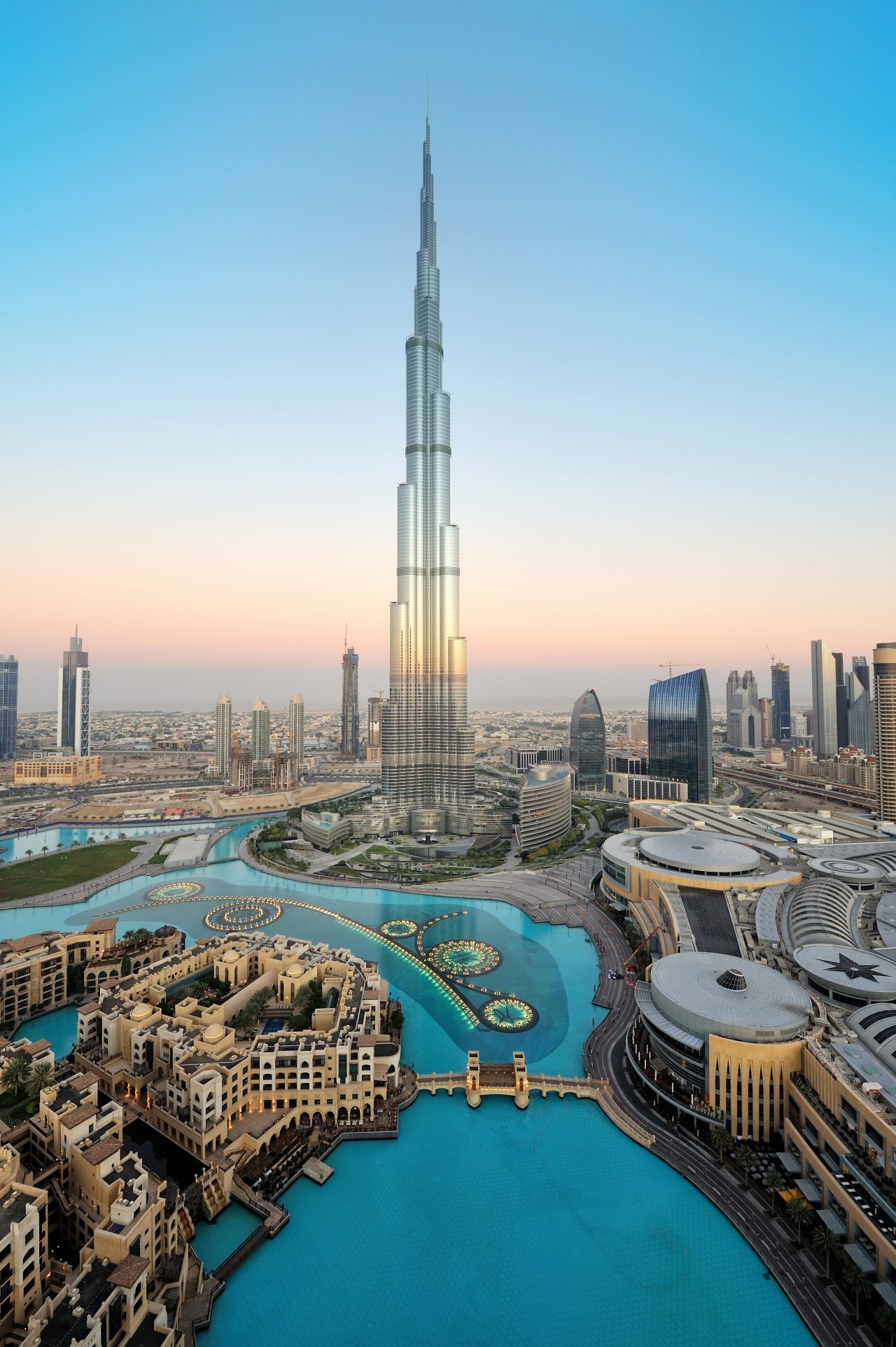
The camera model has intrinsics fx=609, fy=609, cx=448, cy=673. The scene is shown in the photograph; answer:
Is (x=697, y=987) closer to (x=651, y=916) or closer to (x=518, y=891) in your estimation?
(x=651, y=916)

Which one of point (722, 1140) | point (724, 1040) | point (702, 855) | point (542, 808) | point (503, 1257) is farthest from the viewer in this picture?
point (542, 808)

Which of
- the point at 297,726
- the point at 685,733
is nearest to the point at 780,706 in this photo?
the point at 685,733

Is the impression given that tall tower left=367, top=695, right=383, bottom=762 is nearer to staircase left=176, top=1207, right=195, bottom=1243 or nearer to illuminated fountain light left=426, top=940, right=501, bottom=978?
illuminated fountain light left=426, top=940, right=501, bottom=978

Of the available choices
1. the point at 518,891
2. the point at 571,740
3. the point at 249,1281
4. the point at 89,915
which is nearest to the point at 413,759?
the point at 518,891

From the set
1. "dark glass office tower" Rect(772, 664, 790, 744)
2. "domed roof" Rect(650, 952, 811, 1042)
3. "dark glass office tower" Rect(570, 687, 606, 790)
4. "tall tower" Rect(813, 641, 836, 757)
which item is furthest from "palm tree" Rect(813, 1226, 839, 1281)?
"dark glass office tower" Rect(772, 664, 790, 744)

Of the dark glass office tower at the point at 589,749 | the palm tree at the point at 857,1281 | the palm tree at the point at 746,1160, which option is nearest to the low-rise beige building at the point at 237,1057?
the palm tree at the point at 746,1160

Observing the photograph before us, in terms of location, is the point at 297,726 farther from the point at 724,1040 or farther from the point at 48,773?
the point at 724,1040

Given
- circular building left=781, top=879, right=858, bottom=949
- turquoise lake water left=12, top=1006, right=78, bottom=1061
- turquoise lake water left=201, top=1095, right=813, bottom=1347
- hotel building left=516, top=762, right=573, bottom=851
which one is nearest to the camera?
turquoise lake water left=201, top=1095, right=813, bottom=1347
